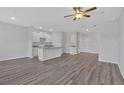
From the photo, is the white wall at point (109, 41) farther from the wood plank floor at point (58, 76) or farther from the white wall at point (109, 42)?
the wood plank floor at point (58, 76)

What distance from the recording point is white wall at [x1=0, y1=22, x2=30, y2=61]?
21.2 ft

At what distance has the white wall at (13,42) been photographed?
254 inches

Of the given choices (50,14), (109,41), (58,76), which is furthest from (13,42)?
(109,41)

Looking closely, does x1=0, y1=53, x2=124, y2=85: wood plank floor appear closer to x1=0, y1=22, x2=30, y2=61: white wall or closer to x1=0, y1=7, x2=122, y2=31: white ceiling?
x1=0, y1=22, x2=30, y2=61: white wall

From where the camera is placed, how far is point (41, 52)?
21.9 feet

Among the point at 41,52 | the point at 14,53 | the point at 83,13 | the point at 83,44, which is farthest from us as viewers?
the point at 83,44

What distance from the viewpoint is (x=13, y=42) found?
711cm

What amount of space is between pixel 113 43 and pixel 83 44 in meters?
6.72

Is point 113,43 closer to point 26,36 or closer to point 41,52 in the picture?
point 41,52

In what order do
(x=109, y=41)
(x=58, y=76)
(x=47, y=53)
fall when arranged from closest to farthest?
(x=58, y=76)
(x=109, y=41)
(x=47, y=53)

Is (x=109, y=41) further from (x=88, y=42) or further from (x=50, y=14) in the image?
(x=88, y=42)

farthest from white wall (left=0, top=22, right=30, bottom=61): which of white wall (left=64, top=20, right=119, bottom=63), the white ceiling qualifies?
white wall (left=64, top=20, right=119, bottom=63)
